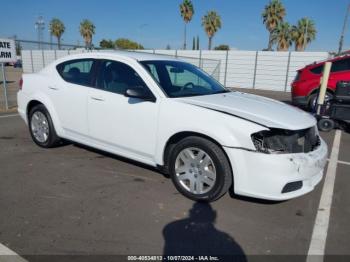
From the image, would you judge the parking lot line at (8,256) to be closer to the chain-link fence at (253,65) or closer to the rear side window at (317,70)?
the rear side window at (317,70)

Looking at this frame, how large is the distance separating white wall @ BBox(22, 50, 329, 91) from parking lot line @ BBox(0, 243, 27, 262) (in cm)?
1941

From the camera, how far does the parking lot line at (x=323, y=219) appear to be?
2.81 metres

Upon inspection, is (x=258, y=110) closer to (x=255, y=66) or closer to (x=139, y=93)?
(x=139, y=93)

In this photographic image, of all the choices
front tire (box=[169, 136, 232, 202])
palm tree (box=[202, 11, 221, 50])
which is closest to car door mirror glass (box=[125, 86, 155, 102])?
front tire (box=[169, 136, 232, 202])

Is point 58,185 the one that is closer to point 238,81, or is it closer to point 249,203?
point 249,203

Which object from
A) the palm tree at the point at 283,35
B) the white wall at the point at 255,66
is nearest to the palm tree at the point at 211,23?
the palm tree at the point at 283,35

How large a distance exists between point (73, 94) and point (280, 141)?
301cm

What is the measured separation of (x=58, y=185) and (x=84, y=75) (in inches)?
65.9

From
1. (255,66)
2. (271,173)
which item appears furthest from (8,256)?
(255,66)

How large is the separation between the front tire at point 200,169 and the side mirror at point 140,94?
2.24 feet

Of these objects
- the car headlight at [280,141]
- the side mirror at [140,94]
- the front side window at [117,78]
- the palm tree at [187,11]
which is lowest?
the car headlight at [280,141]

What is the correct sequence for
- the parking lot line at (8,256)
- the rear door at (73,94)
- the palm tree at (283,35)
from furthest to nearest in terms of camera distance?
the palm tree at (283,35)
the rear door at (73,94)
the parking lot line at (8,256)

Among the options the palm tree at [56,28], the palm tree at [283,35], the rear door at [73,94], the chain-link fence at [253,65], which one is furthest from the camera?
the palm tree at [56,28]

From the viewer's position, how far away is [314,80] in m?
9.64
